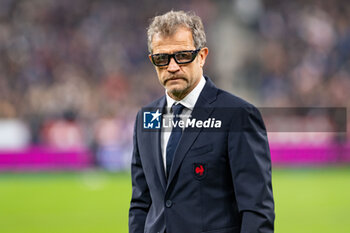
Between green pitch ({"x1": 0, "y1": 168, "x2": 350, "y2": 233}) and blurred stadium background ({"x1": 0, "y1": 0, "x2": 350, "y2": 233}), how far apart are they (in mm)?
26

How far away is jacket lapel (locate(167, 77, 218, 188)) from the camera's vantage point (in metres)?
2.98

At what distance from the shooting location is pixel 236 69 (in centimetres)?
2059

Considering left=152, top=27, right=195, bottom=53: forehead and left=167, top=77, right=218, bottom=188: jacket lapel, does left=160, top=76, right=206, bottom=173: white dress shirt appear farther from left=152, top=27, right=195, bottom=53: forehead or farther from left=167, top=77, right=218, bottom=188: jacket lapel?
left=152, top=27, right=195, bottom=53: forehead

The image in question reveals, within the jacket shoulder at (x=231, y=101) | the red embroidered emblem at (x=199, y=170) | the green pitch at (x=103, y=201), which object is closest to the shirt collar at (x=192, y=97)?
the jacket shoulder at (x=231, y=101)

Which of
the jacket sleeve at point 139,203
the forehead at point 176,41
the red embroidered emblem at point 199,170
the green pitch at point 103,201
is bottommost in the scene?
the green pitch at point 103,201

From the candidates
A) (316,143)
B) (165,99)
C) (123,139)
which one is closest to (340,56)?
(316,143)

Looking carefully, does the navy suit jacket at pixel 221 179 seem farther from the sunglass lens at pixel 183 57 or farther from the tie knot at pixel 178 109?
the sunglass lens at pixel 183 57

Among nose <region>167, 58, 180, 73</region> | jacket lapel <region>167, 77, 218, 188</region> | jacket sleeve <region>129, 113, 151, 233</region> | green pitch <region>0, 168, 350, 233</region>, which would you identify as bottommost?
green pitch <region>0, 168, 350, 233</region>

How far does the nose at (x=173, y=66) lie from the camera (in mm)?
3007

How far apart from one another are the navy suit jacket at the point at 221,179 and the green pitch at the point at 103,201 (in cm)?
627

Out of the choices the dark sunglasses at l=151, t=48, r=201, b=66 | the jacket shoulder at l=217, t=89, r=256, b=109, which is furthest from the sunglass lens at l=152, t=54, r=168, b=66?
the jacket shoulder at l=217, t=89, r=256, b=109

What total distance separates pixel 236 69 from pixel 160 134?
17599 millimetres

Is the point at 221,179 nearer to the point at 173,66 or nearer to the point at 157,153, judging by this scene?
the point at 157,153

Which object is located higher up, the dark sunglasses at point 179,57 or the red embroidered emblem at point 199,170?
the dark sunglasses at point 179,57
